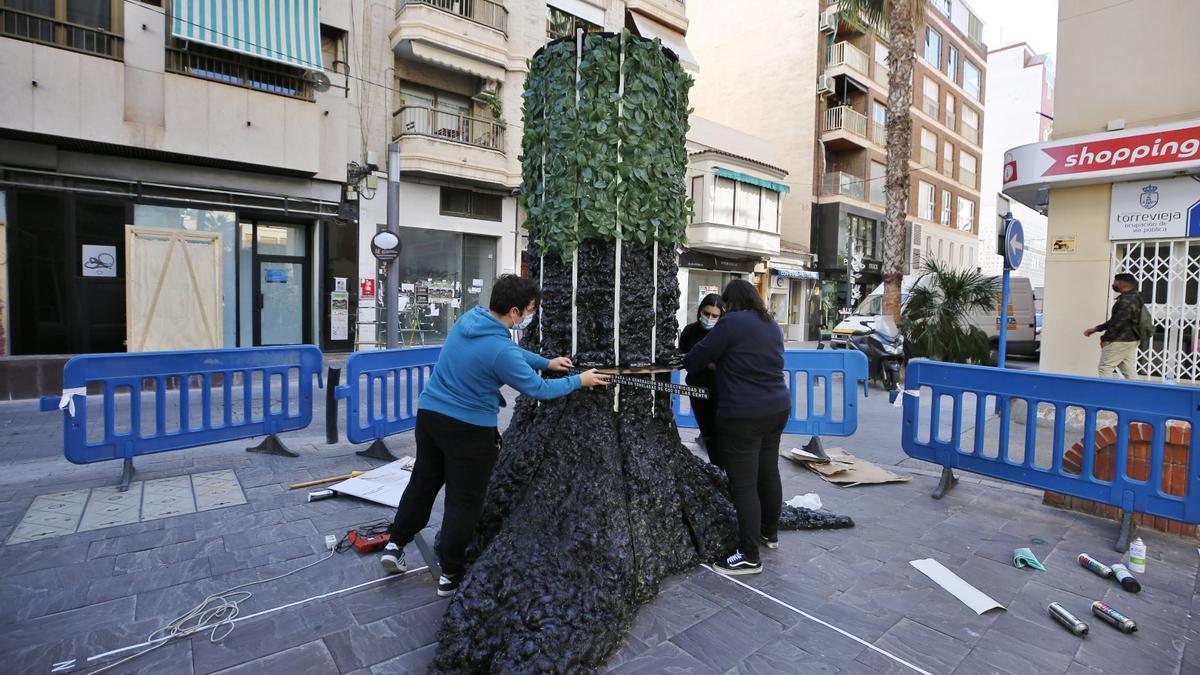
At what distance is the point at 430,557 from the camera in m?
3.38

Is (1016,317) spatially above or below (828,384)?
above

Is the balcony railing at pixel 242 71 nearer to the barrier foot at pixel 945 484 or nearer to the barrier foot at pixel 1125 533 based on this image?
the barrier foot at pixel 945 484

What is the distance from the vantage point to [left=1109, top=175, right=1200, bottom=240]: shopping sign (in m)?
6.59

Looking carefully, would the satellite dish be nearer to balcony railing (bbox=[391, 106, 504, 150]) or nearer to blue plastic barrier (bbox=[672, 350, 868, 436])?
balcony railing (bbox=[391, 106, 504, 150])

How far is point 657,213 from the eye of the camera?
346 cm

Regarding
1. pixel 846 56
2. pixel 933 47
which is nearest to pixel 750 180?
pixel 846 56

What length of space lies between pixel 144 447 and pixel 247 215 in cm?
976

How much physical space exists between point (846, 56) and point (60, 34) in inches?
1056

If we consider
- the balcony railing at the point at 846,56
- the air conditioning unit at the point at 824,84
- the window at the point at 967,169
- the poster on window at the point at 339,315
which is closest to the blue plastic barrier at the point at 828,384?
the poster on window at the point at 339,315

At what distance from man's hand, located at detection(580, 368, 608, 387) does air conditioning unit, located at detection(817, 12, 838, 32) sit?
2858 cm

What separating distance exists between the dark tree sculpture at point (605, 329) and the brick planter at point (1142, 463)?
2895 mm

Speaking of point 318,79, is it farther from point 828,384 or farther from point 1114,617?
point 1114,617

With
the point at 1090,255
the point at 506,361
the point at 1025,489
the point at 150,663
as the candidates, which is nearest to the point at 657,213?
the point at 506,361

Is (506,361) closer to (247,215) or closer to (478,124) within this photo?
(247,215)
